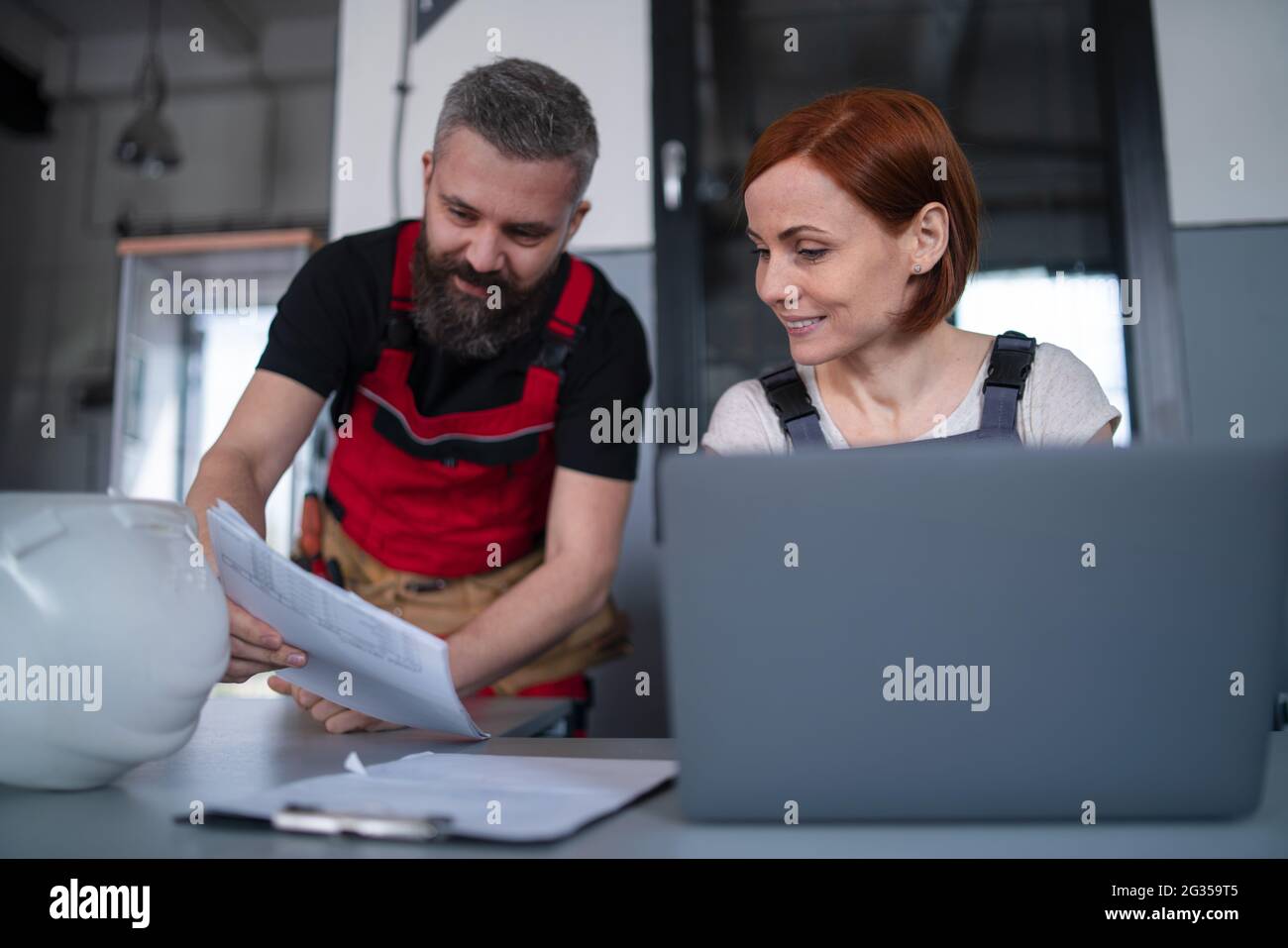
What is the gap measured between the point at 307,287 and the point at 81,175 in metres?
4.49

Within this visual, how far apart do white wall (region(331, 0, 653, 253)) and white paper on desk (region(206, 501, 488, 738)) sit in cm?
163

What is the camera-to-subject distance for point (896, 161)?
117 centimetres

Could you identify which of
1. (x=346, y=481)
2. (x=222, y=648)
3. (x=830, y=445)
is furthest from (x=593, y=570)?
(x=222, y=648)

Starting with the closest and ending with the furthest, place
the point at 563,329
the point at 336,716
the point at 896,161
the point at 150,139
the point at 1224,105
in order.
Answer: the point at 336,716, the point at 896,161, the point at 563,329, the point at 1224,105, the point at 150,139

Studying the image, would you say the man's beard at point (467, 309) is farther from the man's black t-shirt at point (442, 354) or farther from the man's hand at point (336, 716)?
the man's hand at point (336, 716)

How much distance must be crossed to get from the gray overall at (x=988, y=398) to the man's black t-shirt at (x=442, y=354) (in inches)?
11.7

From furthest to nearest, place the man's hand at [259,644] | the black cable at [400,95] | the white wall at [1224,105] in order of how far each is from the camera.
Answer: the black cable at [400,95]
the white wall at [1224,105]
the man's hand at [259,644]

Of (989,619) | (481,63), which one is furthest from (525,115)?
(481,63)

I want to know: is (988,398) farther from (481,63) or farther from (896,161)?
(481,63)

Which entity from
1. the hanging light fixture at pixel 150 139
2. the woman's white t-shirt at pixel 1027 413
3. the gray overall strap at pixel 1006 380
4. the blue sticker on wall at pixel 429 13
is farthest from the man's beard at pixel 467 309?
the hanging light fixture at pixel 150 139

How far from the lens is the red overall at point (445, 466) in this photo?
1.49 meters

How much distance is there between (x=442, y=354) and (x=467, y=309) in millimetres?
99
